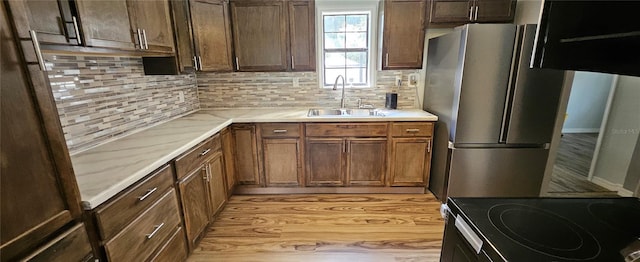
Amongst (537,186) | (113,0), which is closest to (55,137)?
(113,0)

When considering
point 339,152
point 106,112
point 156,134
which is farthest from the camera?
point 339,152

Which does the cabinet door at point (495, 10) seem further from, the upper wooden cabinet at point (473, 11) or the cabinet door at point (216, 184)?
the cabinet door at point (216, 184)

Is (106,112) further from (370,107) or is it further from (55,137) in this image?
(370,107)

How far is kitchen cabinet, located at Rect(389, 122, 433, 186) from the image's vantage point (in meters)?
2.59

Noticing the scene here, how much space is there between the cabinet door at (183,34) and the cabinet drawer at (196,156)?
677mm

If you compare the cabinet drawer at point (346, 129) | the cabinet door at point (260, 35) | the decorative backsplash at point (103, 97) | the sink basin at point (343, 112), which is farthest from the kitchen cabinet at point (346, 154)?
the decorative backsplash at point (103, 97)

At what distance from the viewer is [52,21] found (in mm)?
1140

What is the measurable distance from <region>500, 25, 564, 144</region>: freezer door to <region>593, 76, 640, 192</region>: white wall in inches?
17.5

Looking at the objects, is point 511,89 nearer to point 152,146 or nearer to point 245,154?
point 245,154

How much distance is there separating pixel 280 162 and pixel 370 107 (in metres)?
1.22

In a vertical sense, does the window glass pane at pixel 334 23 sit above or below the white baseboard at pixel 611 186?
above

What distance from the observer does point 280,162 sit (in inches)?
107

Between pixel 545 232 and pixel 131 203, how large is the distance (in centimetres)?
169

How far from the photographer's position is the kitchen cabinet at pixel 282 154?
261 centimetres
